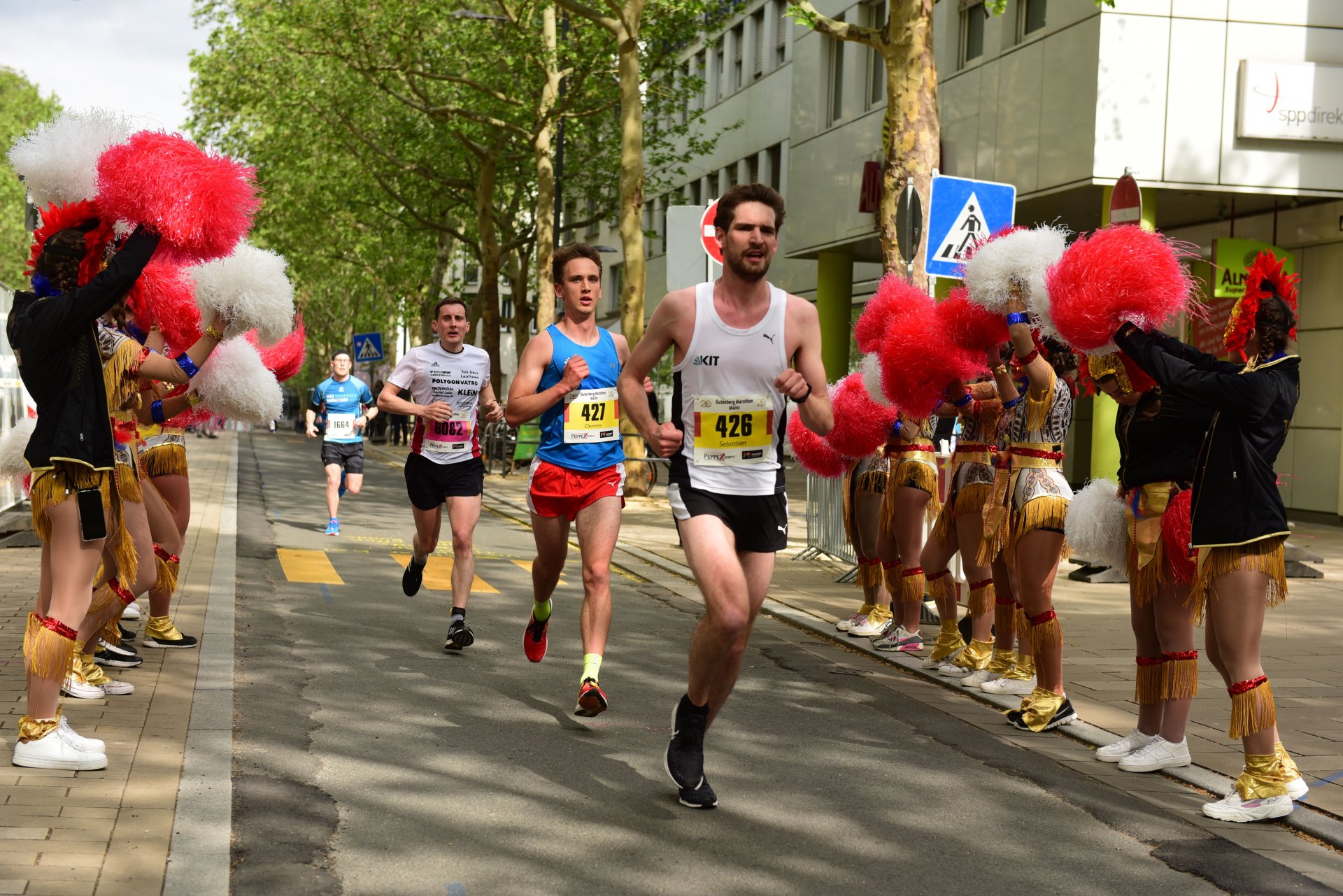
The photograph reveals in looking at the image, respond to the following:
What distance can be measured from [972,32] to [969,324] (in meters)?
18.6

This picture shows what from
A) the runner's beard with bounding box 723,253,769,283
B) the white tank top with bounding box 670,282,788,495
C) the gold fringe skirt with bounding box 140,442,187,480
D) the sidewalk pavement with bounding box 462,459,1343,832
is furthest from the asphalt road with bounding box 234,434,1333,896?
the runner's beard with bounding box 723,253,769,283

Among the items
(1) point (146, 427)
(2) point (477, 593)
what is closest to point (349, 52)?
(2) point (477, 593)

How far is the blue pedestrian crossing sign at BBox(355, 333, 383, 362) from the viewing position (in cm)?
4859

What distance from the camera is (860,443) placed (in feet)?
30.2

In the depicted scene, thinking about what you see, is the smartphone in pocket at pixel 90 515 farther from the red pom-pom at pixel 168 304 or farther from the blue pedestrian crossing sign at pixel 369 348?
the blue pedestrian crossing sign at pixel 369 348

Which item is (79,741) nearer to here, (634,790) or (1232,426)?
(634,790)

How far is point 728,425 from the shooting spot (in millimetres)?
5477

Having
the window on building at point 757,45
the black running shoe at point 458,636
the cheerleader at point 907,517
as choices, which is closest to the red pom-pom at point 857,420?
the cheerleader at point 907,517

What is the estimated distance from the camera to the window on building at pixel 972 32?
79.5 feet

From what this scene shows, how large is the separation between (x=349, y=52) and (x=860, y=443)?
83.0ft

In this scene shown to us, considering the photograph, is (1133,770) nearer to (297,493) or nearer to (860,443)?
(860,443)

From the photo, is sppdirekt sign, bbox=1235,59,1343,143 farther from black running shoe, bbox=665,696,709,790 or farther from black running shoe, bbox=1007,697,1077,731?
black running shoe, bbox=665,696,709,790

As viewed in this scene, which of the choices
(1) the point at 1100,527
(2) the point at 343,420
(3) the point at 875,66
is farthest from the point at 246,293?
(3) the point at 875,66

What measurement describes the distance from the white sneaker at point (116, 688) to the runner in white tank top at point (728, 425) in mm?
2864
